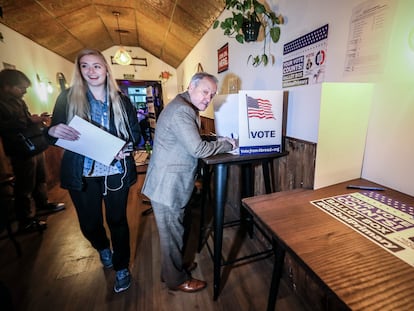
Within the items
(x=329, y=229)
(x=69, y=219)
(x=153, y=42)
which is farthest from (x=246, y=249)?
(x=153, y=42)

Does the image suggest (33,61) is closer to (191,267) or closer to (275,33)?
(275,33)

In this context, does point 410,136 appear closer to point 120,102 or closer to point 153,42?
point 120,102

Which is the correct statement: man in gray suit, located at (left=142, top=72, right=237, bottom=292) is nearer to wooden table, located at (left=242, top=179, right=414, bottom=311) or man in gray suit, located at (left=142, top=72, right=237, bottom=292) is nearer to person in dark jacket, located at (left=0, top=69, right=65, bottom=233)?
wooden table, located at (left=242, top=179, right=414, bottom=311)

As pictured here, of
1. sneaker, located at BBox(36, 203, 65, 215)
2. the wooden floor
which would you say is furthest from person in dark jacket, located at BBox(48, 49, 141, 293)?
sneaker, located at BBox(36, 203, 65, 215)

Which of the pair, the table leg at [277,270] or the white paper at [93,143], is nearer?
the table leg at [277,270]

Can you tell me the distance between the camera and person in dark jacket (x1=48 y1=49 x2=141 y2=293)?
110cm

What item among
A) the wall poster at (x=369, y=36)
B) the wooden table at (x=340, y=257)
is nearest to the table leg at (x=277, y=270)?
the wooden table at (x=340, y=257)

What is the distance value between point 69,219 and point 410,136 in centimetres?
282

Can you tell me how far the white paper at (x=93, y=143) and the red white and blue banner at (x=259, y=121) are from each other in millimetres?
666

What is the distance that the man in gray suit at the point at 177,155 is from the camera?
3.33 feet

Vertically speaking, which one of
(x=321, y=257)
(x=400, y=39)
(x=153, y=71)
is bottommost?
(x=321, y=257)

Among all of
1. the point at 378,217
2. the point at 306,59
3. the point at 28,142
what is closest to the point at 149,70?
the point at 28,142

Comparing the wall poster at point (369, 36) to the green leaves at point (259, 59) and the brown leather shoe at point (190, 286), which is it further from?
the brown leather shoe at point (190, 286)

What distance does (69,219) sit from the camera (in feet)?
7.42
